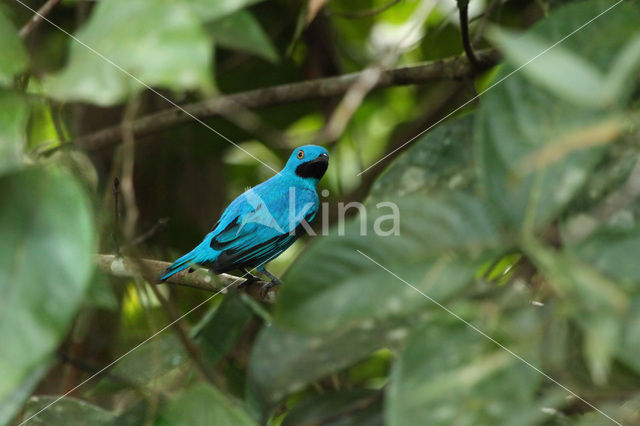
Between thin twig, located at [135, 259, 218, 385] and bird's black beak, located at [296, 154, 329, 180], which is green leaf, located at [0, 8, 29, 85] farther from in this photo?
bird's black beak, located at [296, 154, 329, 180]

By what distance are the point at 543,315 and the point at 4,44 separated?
3.95ft

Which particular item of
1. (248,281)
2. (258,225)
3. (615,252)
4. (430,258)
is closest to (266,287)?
(248,281)

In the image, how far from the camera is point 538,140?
1.37 meters

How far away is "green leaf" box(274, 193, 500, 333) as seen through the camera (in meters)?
1.29

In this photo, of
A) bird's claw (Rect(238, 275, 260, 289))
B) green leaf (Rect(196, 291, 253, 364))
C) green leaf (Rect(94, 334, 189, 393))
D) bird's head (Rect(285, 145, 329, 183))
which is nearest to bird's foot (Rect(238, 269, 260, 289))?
bird's claw (Rect(238, 275, 260, 289))

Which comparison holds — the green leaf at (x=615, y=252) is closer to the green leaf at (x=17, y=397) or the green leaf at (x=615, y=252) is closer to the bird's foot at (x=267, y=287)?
the green leaf at (x=17, y=397)

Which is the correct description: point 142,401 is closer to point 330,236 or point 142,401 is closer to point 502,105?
point 330,236

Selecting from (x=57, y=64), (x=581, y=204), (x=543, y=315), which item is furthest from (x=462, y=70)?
(x=57, y=64)

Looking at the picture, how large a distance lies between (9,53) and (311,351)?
87 centimetres

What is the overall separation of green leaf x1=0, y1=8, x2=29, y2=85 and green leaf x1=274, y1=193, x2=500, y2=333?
0.70 m

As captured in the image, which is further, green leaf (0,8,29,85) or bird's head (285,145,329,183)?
bird's head (285,145,329,183)

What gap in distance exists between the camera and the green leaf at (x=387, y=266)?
1.29 m

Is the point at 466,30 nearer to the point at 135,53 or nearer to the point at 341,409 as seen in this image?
the point at 341,409

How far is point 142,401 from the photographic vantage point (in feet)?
5.55
